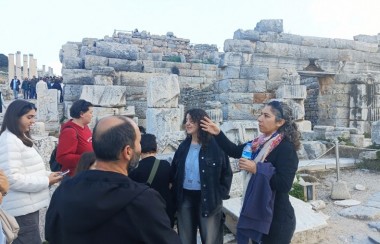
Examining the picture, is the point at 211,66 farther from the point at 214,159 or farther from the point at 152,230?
the point at 152,230

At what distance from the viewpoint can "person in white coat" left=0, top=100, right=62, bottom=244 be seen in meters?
2.74

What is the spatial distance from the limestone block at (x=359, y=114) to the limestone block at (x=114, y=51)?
27.8 ft

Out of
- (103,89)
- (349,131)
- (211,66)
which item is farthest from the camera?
(211,66)

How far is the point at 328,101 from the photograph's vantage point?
13266 mm

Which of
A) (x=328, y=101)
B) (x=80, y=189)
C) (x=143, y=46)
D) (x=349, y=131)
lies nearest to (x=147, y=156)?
(x=80, y=189)

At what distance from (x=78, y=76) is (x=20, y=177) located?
855 cm

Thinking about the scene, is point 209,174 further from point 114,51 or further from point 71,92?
point 114,51

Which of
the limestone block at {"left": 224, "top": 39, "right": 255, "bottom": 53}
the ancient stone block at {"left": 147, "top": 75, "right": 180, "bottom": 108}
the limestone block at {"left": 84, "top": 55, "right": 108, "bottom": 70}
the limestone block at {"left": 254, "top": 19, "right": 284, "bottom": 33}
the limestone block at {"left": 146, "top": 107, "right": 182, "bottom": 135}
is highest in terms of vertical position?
the limestone block at {"left": 254, "top": 19, "right": 284, "bottom": 33}

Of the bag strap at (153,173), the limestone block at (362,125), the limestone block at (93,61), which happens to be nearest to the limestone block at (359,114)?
the limestone block at (362,125)

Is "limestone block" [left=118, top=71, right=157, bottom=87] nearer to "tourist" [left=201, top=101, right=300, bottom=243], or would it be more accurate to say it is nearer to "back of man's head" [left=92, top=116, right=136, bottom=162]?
"tourist" [left=201, top=101, right=300, bottom=243]

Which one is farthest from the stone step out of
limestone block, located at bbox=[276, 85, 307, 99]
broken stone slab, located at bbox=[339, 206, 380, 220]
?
limestone block, located at bbox=[276, 85, 307, 99]

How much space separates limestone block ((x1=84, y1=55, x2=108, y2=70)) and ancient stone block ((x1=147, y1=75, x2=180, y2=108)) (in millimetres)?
3582

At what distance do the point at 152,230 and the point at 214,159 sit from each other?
177 cm

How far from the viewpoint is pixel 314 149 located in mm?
9070
